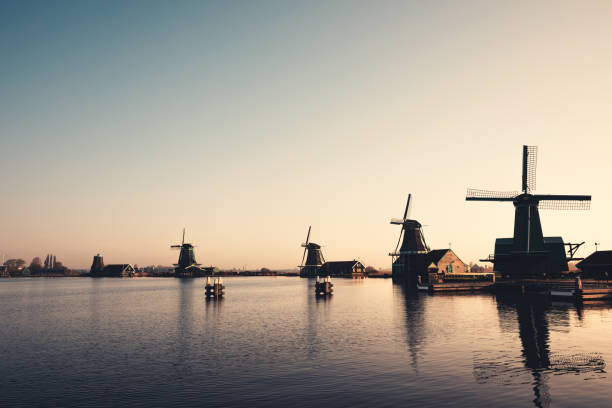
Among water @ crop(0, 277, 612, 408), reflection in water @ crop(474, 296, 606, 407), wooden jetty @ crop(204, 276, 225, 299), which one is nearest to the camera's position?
water @ crop(0, 277, 612, 408)

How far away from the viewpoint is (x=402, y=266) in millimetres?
104562

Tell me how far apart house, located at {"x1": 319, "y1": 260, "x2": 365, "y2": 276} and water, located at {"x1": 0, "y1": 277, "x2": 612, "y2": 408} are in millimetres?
117339

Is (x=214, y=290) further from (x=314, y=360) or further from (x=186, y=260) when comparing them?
(x=186, y=260)

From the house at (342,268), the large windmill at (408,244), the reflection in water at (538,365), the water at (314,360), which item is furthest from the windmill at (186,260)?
the reflection in water at (538,365)

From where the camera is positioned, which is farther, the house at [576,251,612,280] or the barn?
the barn

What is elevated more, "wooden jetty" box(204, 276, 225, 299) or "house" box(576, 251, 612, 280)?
"house" box(576, 251, 612, 280)

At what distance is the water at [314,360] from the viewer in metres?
16.7

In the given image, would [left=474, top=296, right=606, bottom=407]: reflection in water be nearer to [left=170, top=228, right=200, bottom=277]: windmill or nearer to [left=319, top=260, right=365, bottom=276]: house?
[left=319, top=260, right=365, bottom=276]: house

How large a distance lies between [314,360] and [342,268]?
140135mm

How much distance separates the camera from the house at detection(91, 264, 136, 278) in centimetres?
19212

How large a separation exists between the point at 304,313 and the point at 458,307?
16917 mm

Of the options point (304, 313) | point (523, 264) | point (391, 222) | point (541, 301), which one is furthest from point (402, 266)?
point (304, 313)

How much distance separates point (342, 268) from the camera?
16138 centimetres

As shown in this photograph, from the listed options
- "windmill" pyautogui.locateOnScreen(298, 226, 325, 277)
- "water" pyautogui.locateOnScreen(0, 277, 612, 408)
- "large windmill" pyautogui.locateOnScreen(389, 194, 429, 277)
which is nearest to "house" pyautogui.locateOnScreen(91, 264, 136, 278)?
"windmill" pyautogui.locateOnScreen(298, 226, 325, 277)
